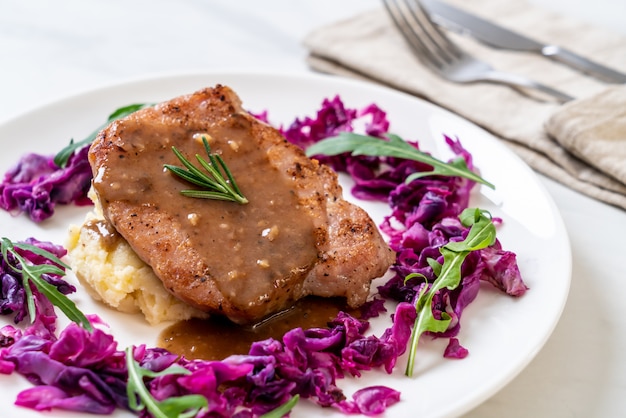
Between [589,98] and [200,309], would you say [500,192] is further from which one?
[200,309]

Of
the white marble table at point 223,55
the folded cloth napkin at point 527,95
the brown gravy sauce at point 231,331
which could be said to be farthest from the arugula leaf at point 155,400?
the folded cloth napkin at point 527,95

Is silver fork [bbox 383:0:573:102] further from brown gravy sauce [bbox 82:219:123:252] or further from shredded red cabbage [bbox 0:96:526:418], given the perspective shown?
brown gravy sauce [bbox 82:219:123:252]

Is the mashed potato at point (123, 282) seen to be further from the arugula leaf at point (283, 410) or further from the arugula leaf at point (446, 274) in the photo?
the arugula leaf at point (446, 274)

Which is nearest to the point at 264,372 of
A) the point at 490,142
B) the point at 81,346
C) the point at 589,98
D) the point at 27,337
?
the point at 81,346

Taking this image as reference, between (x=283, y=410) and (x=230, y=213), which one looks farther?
(x=230, y=213)

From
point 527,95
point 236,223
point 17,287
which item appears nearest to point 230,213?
point 236,223

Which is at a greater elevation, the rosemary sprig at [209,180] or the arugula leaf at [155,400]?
the rosemary sprig at [209,180]

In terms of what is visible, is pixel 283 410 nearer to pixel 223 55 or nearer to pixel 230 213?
pixel 230 213
